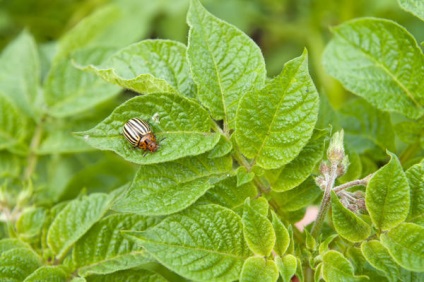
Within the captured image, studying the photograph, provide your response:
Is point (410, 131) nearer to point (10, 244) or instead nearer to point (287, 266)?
point (287, 266)

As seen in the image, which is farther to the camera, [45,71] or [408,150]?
[45,71]

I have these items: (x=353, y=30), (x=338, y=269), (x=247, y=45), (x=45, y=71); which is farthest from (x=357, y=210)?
(x=45, y=71)

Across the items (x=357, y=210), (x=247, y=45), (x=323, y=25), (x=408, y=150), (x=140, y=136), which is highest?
(x=247, y=45)

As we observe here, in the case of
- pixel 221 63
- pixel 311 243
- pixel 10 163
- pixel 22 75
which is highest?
pixel 221 63

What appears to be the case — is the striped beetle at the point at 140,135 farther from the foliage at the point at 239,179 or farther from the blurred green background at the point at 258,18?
the blurred green background at the point at 258,18

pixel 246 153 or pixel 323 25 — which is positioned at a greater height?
pixel 246 153

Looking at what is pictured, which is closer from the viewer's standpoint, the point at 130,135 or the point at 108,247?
the point at 130,135

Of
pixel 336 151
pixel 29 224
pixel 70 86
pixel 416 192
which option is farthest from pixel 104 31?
pixel 416 192

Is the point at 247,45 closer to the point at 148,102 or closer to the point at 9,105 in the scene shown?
the point at 148,102
